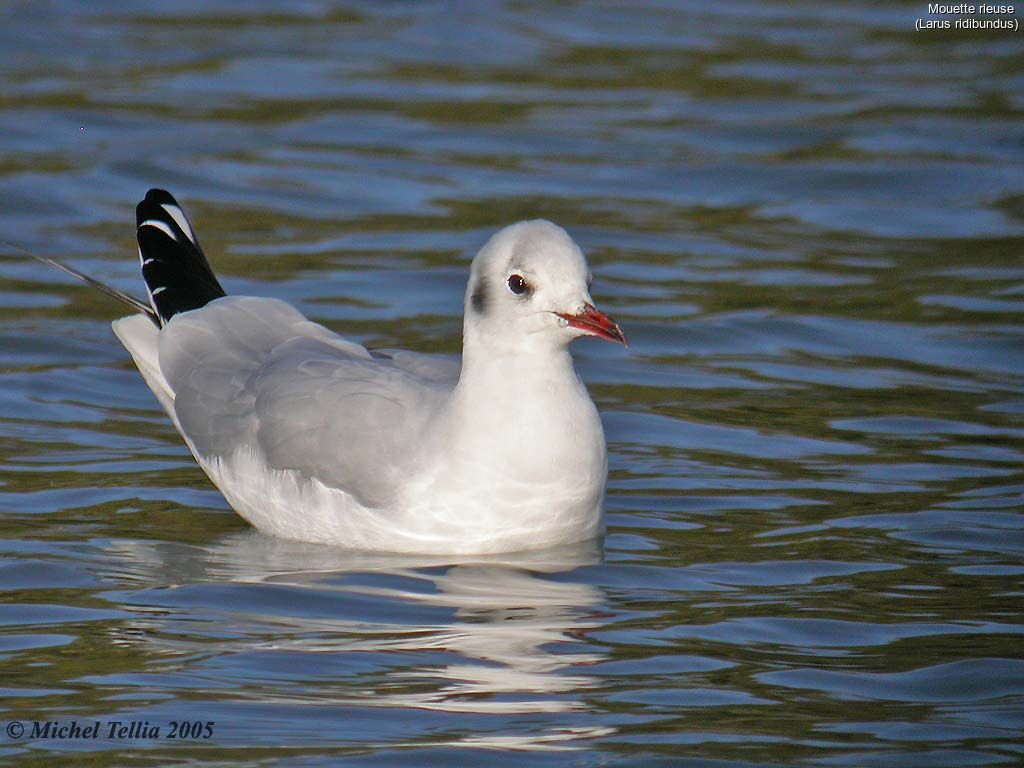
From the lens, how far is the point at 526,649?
594cm

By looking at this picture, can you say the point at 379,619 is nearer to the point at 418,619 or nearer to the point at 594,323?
the point at 418,619

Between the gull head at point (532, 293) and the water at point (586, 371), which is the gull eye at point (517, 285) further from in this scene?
the water at point (586, 371)

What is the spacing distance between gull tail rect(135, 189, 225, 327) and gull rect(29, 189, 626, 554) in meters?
0.94

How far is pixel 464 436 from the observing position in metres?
6.82

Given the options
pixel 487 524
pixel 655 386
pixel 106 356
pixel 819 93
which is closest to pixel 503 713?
pixel 487 524

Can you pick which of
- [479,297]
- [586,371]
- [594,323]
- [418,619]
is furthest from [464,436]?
[586,371]

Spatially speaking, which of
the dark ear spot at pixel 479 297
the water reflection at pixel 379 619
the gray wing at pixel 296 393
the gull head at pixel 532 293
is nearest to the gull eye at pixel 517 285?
the gull head at pixel 532 293

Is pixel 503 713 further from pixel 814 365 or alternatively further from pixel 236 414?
pixel 814 365

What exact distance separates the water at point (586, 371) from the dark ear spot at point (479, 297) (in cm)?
85

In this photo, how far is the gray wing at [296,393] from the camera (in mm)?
6934

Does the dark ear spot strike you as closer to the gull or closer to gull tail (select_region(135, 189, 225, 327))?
the gull

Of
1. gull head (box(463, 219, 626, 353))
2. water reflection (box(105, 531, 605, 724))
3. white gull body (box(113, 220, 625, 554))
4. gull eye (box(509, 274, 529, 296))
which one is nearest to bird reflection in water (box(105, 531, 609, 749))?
water reflection (box(105, 531, 605, 724))

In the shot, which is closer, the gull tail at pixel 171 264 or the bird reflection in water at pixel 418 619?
the bird reflection in water at pixel 418 619

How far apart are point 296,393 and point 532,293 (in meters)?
1.00
